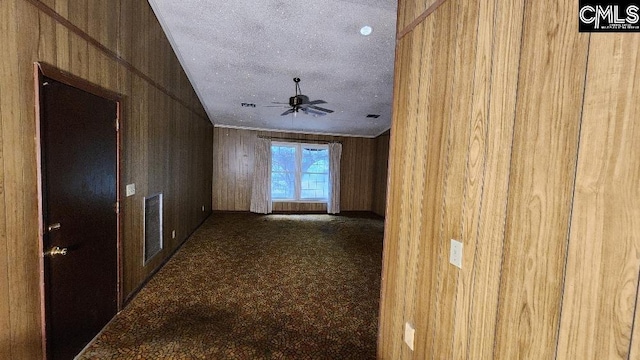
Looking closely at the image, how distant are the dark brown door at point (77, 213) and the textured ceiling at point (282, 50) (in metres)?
1.68

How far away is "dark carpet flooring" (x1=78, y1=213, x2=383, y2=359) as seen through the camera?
1.98 metres

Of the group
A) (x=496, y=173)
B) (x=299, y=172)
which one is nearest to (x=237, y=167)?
(x=299, y=172)

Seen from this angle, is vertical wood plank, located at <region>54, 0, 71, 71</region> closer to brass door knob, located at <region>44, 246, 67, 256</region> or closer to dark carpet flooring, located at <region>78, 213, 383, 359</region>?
brass door knob, located at <region>44, 246, 67, 256</region>

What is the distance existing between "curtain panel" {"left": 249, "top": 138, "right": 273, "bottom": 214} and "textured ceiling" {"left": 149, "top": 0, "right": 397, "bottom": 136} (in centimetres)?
142

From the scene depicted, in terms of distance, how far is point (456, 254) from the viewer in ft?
3.72

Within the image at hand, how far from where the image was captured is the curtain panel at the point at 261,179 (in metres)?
6.93

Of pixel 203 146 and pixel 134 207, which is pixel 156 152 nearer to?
pixel 134 207

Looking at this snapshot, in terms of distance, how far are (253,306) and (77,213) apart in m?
1.62

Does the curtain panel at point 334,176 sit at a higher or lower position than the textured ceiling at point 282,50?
lower

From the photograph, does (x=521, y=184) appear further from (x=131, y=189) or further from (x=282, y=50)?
(x=282, y=50)

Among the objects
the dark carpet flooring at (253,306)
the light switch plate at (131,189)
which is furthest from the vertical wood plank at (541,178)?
the light switch plate at (131,189)

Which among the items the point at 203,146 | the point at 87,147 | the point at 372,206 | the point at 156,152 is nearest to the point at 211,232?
the point at 203,146

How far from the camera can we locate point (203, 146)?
223 inches

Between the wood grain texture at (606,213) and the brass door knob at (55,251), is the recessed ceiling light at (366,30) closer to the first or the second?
the wood grain texture at (606,213)
